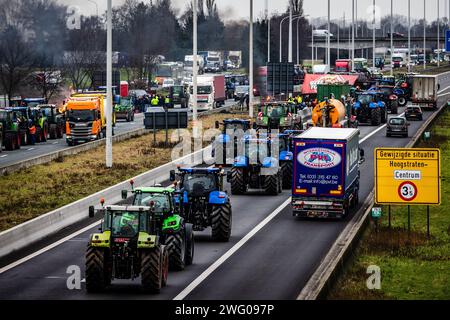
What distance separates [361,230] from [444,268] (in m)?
5.14

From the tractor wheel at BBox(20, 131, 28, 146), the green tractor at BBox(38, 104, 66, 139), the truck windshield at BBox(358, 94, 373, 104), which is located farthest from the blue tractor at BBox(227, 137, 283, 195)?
the truck windshield at BBox(358, 94, 373, 104)

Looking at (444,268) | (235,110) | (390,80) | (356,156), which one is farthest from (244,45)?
(444,268)

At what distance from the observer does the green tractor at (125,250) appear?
26453 mm

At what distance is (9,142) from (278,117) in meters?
15.3

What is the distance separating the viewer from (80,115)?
71.5m

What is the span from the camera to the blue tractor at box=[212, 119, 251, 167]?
177ft

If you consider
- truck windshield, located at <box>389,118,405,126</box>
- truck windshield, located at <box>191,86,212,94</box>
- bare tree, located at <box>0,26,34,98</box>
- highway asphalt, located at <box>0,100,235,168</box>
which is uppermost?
bare tree, located at <box>0,26,34,98</box>

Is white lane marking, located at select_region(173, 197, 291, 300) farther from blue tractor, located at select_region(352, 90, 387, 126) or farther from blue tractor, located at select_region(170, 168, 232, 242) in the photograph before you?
blue tractor, located at select_region(352, 90, 387, 126)

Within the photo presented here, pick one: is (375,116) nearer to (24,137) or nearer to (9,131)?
(24,137)

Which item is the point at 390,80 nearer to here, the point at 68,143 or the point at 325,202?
the point at 68,143

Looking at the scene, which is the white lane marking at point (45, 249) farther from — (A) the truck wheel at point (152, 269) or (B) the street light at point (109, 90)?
(B) the street light at point (109, 90)

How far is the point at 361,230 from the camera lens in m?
37.1

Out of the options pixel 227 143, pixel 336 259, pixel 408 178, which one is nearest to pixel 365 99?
pixel 227 143

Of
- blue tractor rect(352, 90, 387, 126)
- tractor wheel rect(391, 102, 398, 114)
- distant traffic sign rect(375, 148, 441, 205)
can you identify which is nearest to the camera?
distant traffic sign rect(375, 148, 441, 205)
